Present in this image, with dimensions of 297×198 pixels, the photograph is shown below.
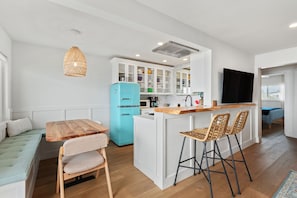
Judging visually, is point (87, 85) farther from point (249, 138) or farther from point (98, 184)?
point (249, 138)

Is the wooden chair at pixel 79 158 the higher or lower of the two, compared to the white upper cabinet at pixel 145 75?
lower

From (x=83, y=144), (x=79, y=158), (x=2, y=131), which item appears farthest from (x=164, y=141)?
(x=2, y=131)

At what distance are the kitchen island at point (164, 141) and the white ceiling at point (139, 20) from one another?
120 centimetres

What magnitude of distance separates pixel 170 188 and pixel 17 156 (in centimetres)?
193

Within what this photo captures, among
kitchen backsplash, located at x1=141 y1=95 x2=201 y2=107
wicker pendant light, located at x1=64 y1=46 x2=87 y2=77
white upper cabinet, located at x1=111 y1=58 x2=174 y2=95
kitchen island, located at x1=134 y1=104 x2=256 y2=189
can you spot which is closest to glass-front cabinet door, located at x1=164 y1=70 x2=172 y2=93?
white upper cabinet, located at x1=111 y1=58 x2=174 y2=95

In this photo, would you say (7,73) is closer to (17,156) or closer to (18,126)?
(18,126)

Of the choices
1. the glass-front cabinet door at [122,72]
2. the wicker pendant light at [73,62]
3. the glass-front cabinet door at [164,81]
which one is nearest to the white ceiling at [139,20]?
the wicker pendant light at [73,62]

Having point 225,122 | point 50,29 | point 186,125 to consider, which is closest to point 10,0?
point 50,29

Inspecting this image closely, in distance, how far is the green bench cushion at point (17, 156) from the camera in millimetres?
1305

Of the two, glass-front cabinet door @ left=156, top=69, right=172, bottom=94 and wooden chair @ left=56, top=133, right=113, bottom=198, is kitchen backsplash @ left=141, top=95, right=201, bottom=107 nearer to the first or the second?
glass-front cabinet door @ left=156, top=69, right=172, bottom=94

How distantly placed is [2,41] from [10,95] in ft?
3.31

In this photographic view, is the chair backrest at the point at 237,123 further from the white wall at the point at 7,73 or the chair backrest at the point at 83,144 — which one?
the white wall at the point at 7,73

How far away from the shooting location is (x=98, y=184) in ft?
6.92

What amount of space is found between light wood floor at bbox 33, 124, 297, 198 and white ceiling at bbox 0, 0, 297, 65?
→ 7.13 feet
